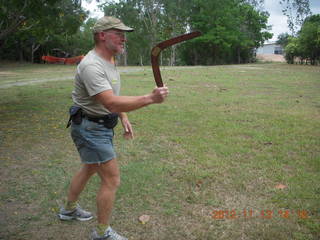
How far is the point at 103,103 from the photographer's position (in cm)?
271

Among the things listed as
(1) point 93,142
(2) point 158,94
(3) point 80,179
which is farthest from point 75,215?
(2) point 158,94

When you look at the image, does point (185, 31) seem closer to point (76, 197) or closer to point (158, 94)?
point (76, 197)

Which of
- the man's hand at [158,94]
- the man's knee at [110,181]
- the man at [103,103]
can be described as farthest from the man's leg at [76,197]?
the man's hand at [158,94]

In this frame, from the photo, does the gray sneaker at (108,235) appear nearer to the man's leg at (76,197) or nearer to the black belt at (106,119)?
the man's leg at (76,197)

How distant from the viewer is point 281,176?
4535mm

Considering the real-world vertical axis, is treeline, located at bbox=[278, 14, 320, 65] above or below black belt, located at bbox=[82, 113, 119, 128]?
above

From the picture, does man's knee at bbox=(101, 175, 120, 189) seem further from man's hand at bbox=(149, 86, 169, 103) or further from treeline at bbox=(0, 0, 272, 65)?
treeline at bbox=(0, 0, 272, 65)

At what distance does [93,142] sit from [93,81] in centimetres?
57

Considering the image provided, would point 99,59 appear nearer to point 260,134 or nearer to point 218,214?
point 218,214

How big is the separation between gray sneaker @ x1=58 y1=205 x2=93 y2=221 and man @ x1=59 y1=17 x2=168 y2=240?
449 mm

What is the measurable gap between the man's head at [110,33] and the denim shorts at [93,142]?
0.68m

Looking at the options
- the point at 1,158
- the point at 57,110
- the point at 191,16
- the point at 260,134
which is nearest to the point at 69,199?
the point at 1,158
